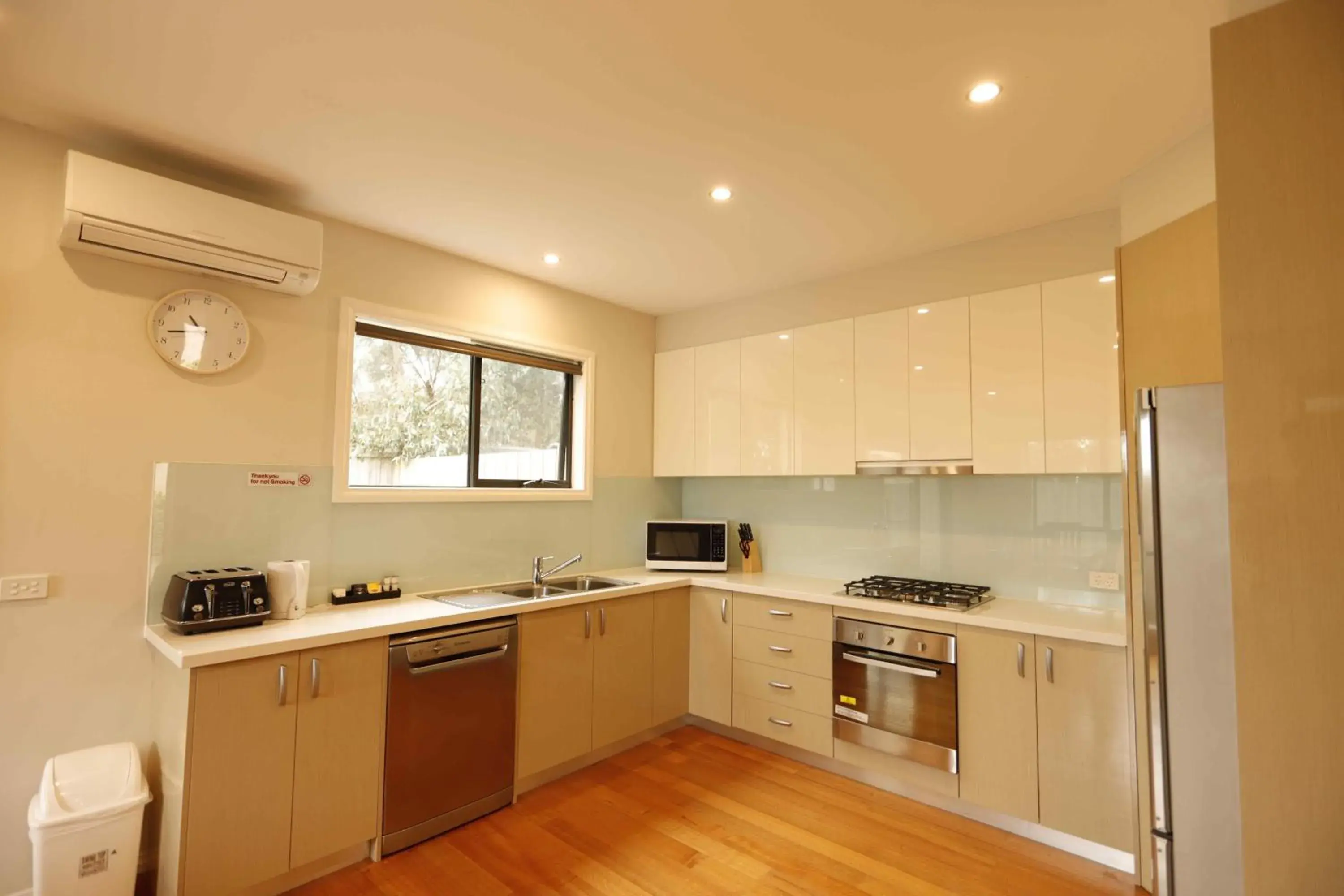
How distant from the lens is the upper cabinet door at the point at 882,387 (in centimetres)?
331

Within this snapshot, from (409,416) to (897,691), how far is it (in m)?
2.79

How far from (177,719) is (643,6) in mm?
2579

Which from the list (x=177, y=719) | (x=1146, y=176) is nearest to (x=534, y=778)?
(x=177, y=719)

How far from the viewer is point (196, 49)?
1.80 meters

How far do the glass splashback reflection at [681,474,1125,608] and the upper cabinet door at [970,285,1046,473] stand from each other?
0.32 m

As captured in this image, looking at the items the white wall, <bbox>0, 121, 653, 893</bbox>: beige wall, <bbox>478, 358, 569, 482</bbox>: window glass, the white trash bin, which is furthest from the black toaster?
the white wall

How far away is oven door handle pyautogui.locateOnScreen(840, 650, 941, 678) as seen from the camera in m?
2.89

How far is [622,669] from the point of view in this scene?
3424 mm

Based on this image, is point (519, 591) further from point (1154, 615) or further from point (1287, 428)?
point (1287, 428)

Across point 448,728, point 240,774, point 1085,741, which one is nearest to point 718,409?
point 448,728

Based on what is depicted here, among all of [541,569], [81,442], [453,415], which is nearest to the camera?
[81,442]

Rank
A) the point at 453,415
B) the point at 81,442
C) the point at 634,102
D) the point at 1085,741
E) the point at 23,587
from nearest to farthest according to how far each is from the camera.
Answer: the point at 634,102 < the point at 23,587 < the point at 81,442 < the point at 1085,741 < the point at 453,415

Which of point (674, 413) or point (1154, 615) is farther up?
point (674, 413)

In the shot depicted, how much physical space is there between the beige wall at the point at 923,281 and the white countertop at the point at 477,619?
152 centimetres
